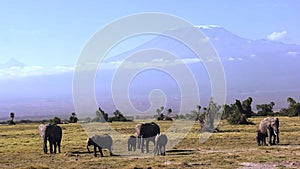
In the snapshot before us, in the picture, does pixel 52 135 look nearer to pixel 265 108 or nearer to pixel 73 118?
pixel 73 118

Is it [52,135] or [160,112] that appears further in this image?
[160,112]

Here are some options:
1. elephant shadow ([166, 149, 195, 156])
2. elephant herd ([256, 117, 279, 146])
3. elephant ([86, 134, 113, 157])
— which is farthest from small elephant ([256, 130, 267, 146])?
elephant ([86, 134, 113, 157])

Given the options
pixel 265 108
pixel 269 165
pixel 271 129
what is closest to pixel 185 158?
pixel 269 165

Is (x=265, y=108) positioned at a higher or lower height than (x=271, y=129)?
higher

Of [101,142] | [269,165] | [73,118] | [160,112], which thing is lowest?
[269,165]

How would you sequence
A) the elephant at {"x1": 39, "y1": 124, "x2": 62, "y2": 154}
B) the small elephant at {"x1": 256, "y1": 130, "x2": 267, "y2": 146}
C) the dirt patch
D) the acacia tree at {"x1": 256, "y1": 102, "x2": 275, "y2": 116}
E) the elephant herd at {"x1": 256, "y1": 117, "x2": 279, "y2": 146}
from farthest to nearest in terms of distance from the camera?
the acacia tree at {"x1": 256, "y1": 102, "x2": 275, "y2": 116}, the elephant herd at {"x1": 256, "y1": 117, "x2": 279, "y2": 146}, the small elephant at {"x1": 256, "y1": 130, "x2": 267, "y2": 146}, the elephant at {"x1": 39, "y1": 124, "x2": 62, "y2": 154}, the dirt patch

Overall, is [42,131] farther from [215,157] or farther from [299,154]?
[299,154]


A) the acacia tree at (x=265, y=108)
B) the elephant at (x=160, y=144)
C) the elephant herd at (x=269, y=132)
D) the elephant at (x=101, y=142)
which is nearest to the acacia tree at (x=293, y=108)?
the acacia tree at (x=265, y=108)

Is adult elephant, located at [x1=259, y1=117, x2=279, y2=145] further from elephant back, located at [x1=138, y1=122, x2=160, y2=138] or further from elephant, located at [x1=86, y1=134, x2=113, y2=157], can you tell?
elephant, located at [x1=86, y1=134, x2=113, y2=157]

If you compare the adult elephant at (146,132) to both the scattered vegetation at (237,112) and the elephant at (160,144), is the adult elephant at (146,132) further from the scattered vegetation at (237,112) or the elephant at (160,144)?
the scattered vegetation at (237,112)

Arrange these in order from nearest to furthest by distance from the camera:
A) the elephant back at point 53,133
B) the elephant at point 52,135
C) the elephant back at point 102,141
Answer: the elephant back at point 102,141
the elephant at point 52,135
the elephant back at point 53,133

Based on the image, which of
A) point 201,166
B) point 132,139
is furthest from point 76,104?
point 201,166

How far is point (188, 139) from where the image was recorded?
1834 inches

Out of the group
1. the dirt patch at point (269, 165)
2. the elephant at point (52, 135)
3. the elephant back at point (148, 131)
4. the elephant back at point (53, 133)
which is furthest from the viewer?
the elephant back at point (148, 131)
